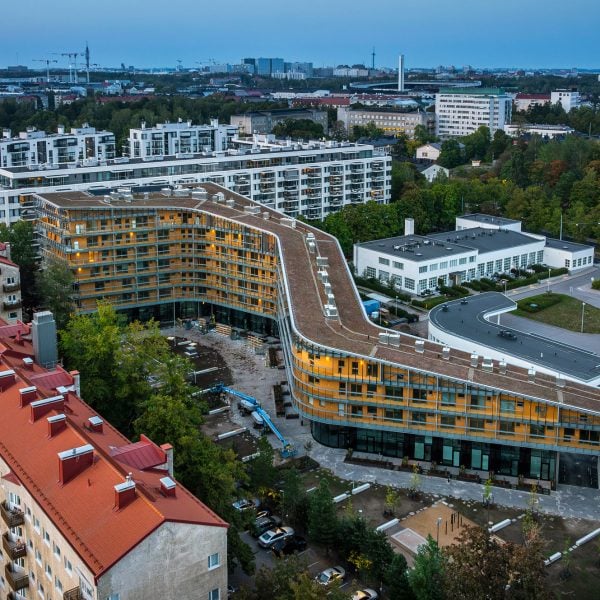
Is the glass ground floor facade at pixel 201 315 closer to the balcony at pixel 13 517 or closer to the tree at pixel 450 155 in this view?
the balcony at pixel 13 517

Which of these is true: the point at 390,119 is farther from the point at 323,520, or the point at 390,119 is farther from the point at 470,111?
the point at 323,520

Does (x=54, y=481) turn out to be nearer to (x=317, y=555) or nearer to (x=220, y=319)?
(x=317, y=555)

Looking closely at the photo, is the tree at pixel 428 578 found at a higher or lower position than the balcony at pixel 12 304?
lower

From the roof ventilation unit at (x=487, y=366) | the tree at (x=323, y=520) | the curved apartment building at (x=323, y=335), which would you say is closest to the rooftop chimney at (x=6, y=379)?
the tree at (x=323, y=520)

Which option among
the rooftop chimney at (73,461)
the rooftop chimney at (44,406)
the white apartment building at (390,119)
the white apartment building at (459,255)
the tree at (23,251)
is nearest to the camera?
the rooftop chimney at (73,461)

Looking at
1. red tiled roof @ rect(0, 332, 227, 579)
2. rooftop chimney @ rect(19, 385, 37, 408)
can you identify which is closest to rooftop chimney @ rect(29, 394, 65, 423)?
red tiled roof @ rect(0, 332, 227, 579)

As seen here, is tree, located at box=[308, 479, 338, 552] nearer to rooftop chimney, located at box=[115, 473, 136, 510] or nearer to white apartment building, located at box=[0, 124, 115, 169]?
rooftop chimney, located at box=[115, 473, 136, 510]

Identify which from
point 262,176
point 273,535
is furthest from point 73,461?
point 262,176
